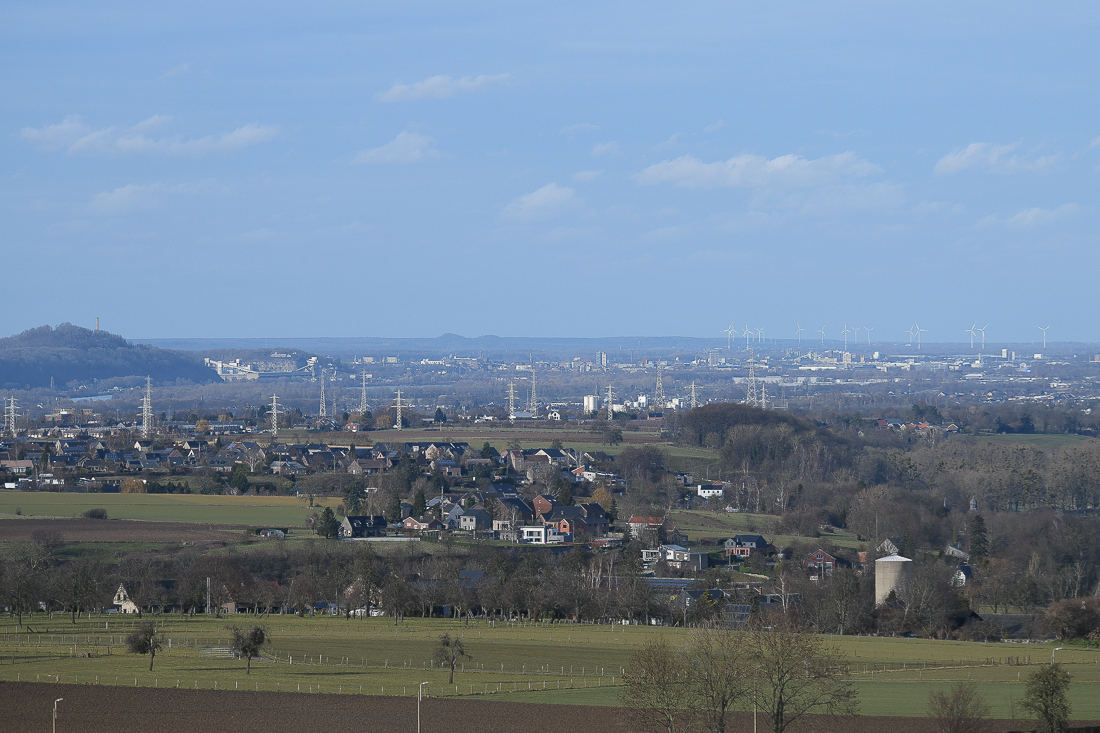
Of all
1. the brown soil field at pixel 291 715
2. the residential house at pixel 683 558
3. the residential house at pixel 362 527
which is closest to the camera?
the brown soil field at pixel 291 715

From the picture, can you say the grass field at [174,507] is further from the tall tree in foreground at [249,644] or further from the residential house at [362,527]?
the tall tree in foreground at [249,644]

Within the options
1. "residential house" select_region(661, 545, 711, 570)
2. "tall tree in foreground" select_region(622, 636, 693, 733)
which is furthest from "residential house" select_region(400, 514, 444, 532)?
"tall tree in foreground" select_region(622, 636, 693, 733)

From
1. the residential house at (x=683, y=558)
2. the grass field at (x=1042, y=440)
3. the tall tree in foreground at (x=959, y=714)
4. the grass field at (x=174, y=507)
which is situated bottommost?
the residential house at (x=683, y=558)

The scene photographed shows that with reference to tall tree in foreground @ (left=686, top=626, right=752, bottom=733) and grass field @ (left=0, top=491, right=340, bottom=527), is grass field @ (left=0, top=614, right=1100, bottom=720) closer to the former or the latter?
tall tree in foreground @ (left=686, top=626, right=752, bottom=733)

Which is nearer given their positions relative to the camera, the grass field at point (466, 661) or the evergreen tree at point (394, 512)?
the grass field at point (466, 661)

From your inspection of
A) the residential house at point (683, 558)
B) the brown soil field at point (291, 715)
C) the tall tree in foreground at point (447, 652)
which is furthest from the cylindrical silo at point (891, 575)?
the brown soil field at point (291, 715)

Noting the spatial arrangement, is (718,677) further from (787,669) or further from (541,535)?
(541,535)
